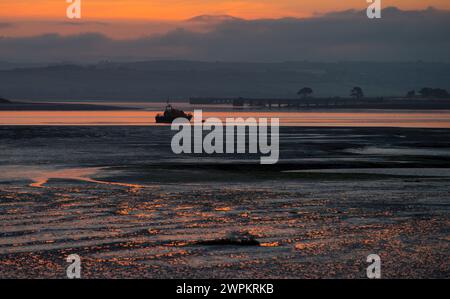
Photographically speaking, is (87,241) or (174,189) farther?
(174,189)

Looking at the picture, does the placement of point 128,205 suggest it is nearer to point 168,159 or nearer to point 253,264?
point 253,264

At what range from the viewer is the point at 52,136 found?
73.4m

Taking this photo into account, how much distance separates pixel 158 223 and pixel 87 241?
3.34 meters

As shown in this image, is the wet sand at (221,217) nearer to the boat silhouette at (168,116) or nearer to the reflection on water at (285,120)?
the reflection on water at (285,120)

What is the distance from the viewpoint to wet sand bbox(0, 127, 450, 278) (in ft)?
62.2

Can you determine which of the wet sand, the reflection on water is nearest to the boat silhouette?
the reflection on water

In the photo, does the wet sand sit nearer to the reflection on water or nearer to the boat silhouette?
the reflection on water

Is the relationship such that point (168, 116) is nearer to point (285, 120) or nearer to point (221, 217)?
point (285, 120)

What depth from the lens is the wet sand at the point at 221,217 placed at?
19.0 m

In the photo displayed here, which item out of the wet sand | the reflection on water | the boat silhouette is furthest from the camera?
the boat silhouette

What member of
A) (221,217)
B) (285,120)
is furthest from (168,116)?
(221,217)

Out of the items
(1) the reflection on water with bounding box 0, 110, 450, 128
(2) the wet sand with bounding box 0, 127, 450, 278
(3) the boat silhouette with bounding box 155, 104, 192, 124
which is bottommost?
(1) the reflection on water with bounding box 0, 110, 450, 128

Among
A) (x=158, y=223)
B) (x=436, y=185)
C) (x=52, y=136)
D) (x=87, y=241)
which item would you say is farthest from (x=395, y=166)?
(x=52, y=136)

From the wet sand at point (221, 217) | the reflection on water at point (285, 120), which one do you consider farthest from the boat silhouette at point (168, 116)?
the wet sand at point (221, 217)
